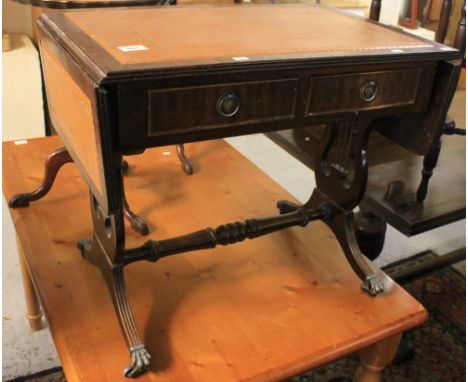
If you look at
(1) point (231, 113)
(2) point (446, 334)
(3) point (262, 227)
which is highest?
(1) point (231, 113)

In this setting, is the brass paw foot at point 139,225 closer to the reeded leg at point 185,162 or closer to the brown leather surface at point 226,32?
the reeded leg at point 185,162

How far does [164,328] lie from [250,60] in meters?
0.54

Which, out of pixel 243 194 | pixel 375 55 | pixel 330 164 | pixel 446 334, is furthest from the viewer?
pixel 446 334

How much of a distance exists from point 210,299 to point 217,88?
1.60ft

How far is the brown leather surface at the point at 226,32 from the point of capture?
91cm

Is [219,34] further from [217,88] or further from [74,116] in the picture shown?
[74,116]

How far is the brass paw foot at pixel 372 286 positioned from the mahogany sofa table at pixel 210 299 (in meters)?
0.01

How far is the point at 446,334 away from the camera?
1790mm

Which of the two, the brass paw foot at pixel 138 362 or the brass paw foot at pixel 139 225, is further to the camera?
the brass paw foot at pixel 139 225

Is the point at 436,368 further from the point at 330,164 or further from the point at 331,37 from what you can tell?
the point at 331,37

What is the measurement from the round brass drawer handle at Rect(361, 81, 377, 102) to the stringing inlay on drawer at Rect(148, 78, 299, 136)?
15 centimetres

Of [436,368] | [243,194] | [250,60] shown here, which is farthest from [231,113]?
[436,368]

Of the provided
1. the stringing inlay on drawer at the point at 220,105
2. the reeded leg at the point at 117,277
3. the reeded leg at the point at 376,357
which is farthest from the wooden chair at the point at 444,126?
the reeded leg at the point at 117,277

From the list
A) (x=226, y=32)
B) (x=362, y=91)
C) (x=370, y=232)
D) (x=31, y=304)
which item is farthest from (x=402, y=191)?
(x=31, y=304)
